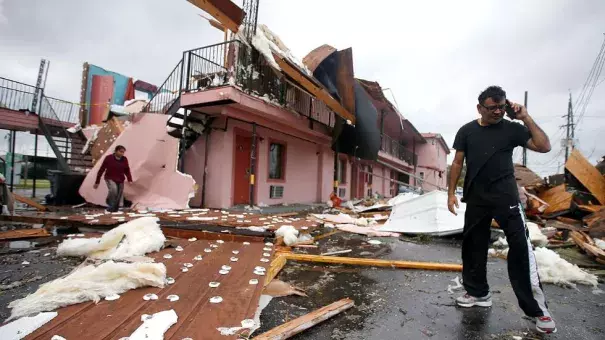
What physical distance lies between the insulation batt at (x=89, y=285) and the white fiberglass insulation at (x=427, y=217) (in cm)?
514

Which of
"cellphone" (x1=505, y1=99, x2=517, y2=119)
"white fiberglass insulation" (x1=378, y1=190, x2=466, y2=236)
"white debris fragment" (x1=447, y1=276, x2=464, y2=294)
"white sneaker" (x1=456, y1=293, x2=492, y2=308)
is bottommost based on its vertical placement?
"white debris fragment" (x1=447, y1=276, x2=464, y2=294)

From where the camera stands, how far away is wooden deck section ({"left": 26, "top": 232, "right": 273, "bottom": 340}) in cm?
169

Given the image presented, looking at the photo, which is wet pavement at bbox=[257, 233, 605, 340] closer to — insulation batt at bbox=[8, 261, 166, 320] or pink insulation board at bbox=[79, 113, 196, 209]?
insulation batt at bbox=[8, 261, 166, 320]

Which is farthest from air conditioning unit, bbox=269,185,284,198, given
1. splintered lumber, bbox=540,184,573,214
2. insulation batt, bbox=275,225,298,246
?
splintered lumber, bbox=540,184,573,214

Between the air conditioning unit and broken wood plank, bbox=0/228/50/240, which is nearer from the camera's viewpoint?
broken wood plank, bbox=0/228/50/240

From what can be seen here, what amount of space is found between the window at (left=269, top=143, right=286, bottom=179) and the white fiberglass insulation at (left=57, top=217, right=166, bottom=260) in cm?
850

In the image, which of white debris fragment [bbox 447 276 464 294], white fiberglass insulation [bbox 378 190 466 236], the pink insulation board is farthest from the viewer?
the pink insulation board

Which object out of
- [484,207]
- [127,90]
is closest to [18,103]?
[127,90]

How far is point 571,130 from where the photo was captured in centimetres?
2945

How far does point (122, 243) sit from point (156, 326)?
→ 2.02m

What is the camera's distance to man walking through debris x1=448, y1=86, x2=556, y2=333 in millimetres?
2277

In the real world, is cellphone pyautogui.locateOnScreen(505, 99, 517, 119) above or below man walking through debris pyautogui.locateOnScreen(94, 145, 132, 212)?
above

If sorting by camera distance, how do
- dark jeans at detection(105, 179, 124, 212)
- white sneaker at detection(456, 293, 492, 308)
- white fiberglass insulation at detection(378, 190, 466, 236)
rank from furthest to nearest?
dark jeans at detection(105, 179, 124, 212), white fiberglass insulation at detection(378, 190, 466, 236), white sneaker at detection(456, 293, 492, 308)

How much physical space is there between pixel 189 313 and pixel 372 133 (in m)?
11.5
